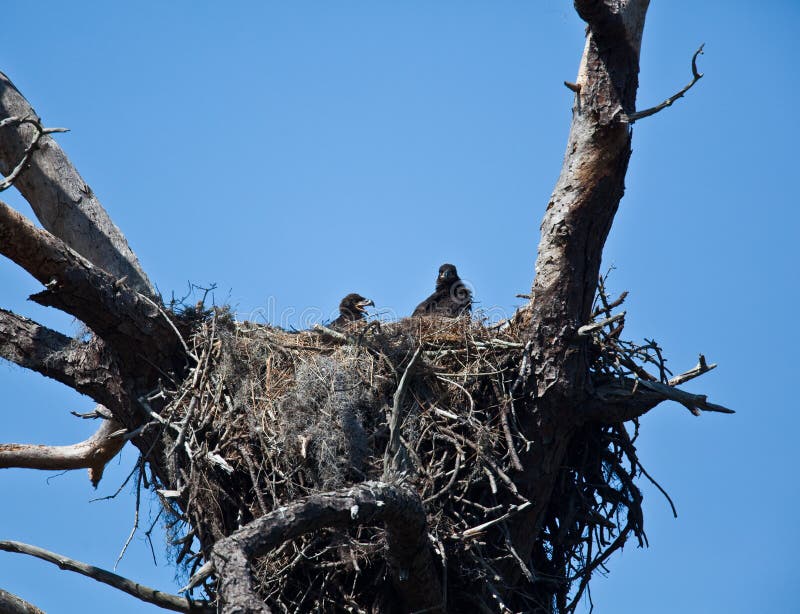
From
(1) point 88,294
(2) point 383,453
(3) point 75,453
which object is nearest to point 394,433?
(2) point 383,453

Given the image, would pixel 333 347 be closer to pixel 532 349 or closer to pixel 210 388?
pixel 210 388

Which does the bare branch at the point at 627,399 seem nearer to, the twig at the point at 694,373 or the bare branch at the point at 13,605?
the twig at the point at 694,373

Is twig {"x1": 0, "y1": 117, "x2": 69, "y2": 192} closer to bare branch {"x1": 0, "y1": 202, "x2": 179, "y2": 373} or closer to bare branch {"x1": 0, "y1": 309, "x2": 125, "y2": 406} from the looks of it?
bare branch {"x1": 0, "y1": 202, "x2": 179, "y2": 373}

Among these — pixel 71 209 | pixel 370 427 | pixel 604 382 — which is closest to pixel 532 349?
pixel 604 382

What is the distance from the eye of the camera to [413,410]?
23.1 ft

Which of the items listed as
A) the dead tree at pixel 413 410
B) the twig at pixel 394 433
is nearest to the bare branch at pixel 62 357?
the dead tree at pixel 413 410

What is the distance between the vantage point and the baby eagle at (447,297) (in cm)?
936

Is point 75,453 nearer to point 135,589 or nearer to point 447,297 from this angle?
point 135,589

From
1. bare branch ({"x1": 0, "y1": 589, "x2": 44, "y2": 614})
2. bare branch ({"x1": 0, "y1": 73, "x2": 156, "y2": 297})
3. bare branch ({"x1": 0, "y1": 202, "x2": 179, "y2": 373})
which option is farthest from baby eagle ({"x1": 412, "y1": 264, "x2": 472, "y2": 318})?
bare branch ({"x1": 0, "y1": 589, "x2": 44, "y2": 614})

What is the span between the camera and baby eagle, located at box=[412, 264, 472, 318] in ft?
30.7

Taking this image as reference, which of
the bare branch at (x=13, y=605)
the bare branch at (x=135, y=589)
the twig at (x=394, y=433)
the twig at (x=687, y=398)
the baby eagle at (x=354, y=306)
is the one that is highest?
the baby eagle at (x=354, y=306)

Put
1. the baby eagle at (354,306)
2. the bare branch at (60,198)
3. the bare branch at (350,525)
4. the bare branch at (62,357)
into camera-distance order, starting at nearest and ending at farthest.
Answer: the bare branch at (350,525) → the bare branch at (62,357) → the bare branch at (60,198) → the baby eagle at (354,306)

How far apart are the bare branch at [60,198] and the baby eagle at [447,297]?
258cm

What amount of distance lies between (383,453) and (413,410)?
0.34 meters
